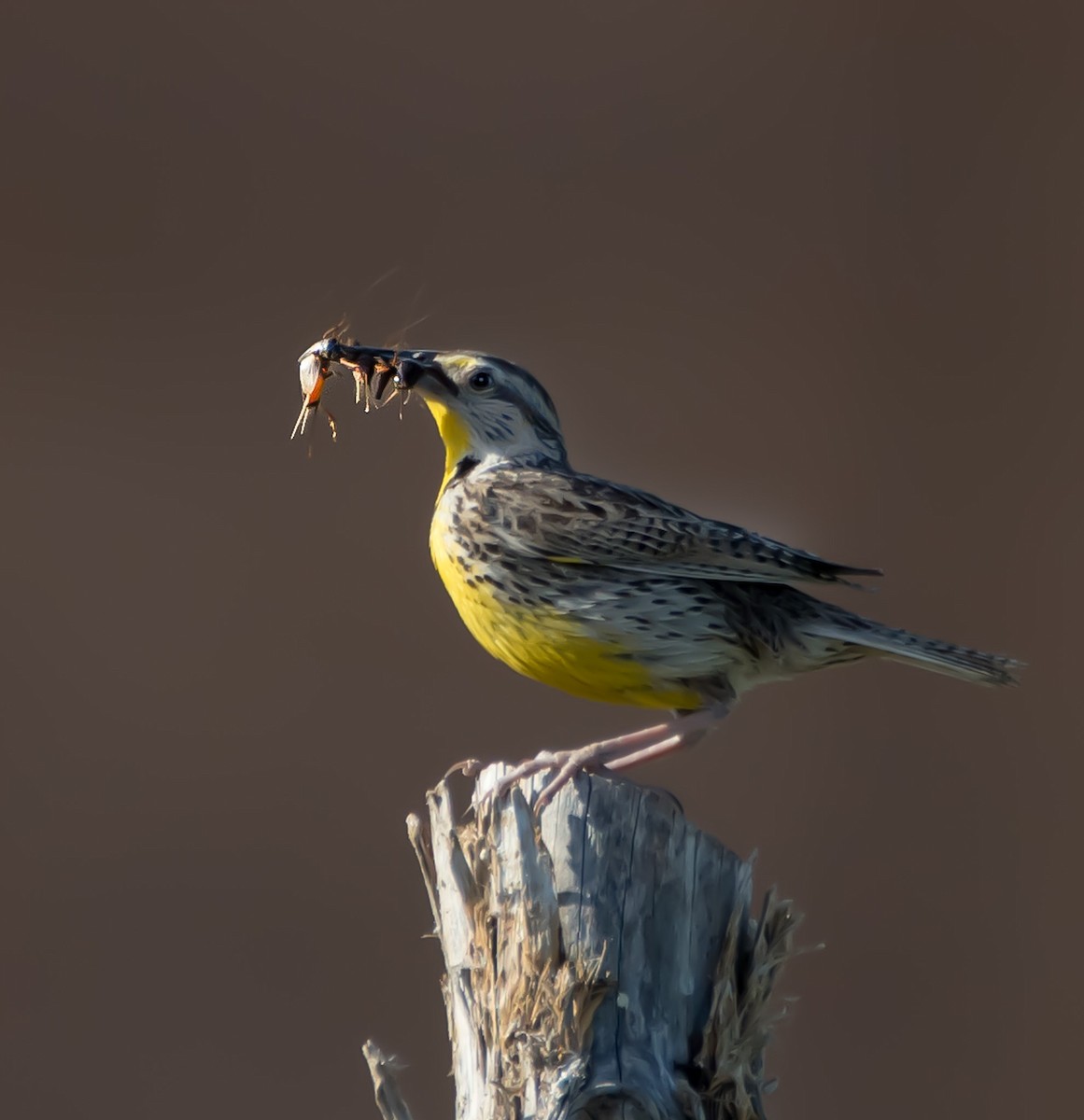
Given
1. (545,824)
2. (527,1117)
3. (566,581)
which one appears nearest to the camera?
(527,1117)

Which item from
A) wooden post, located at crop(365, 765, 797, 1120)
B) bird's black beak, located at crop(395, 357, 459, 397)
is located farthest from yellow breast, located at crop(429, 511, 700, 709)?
wooden post, located at crop(365, 765, 797, 1120)

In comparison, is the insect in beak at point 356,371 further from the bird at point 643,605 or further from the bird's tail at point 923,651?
the bird's tail at point 923,651

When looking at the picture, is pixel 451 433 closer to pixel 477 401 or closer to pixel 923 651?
pixel 477 401

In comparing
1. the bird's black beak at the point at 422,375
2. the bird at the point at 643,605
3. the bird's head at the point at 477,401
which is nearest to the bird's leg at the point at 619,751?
the bird at the point at 643,605


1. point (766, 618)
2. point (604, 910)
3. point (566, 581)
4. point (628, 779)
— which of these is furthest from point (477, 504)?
point (604, 910)

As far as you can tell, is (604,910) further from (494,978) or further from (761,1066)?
(761,1066)

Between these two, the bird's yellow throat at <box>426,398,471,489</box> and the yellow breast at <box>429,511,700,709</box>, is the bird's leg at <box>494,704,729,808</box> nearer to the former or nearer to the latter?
the yellow breast at <box>429,511,700,709</box>
